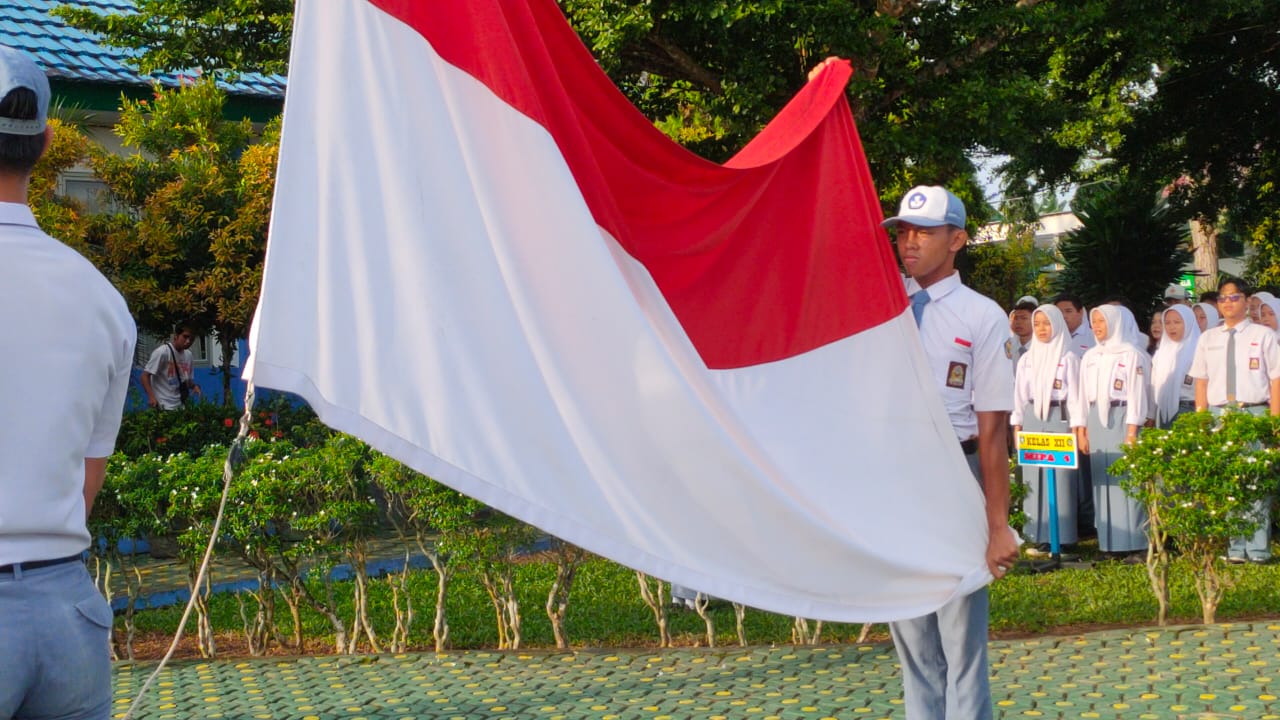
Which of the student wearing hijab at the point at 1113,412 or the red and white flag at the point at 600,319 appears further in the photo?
the student wearing hijab at the point at 1113,412

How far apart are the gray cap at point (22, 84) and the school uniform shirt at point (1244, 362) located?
410 inches

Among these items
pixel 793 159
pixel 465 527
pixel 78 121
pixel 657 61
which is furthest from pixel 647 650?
pixel 78 121

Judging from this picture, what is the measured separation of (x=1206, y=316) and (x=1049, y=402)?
348cm

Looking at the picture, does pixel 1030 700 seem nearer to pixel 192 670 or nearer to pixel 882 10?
pixel 192 670

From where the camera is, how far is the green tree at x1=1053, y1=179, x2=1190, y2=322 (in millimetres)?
24734

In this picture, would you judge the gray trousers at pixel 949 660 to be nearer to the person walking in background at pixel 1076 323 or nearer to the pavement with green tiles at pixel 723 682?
the pavement with green tiles at pixel 723 682

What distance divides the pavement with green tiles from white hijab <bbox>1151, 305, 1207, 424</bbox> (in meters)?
5.00

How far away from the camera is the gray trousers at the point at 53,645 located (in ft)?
8.44

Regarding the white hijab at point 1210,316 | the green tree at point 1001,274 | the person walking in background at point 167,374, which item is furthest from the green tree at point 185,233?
the green tree at point 1001,274

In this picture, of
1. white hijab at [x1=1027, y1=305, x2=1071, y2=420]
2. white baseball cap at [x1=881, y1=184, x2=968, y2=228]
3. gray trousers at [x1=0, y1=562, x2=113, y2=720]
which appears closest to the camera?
gray trousers at [x1=0, y1=562, x2=113, y2=720]

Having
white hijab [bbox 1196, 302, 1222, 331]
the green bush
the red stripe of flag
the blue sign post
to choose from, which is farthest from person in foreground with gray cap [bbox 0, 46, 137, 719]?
white hijab [bbox 1196, 302, 1222, 331]

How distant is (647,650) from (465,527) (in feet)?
4.11

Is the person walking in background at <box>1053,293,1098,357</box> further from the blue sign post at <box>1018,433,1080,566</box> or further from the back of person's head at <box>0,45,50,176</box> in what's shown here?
the back of person's head at <box>0,45,50,176</box>

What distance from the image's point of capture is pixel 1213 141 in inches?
874
